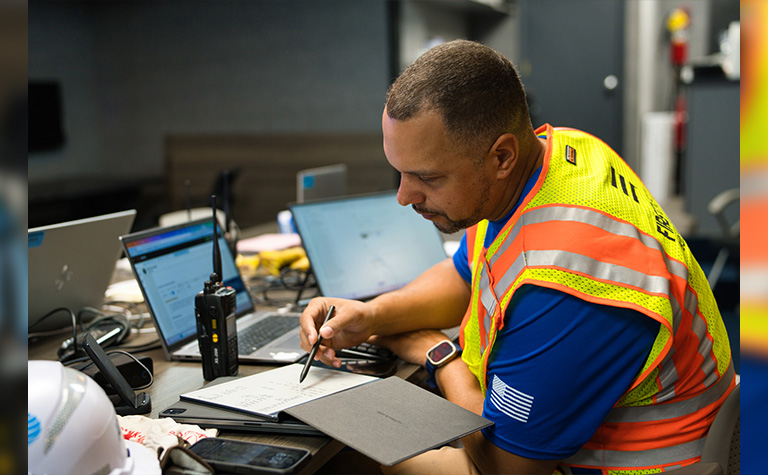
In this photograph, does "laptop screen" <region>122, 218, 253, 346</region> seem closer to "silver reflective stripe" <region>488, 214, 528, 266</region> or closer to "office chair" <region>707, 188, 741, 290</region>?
"silver reflective stripe" <region>488, 214, 528, 266</region>

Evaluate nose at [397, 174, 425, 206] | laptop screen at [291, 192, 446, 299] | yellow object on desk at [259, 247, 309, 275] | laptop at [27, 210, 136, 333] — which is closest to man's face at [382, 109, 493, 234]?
nose at [397, 174, 425, 206]

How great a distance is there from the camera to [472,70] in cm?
117

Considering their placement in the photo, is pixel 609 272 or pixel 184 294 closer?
pixel 609 272

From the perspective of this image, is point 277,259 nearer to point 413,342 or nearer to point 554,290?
point 413,342

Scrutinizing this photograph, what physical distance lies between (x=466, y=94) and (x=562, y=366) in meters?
0.48

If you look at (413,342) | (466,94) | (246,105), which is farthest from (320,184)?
(246,105)

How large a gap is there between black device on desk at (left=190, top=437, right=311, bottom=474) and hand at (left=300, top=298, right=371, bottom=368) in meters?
0.34

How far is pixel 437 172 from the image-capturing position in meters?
1.19

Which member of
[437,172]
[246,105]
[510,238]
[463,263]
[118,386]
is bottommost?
[118,386]

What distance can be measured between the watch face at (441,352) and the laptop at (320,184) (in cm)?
141

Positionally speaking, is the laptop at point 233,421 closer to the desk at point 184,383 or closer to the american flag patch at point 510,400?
the desk at point 184,383

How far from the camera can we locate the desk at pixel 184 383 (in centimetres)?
109

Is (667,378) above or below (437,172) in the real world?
below

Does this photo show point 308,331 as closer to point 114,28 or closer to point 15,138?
point 15,138
